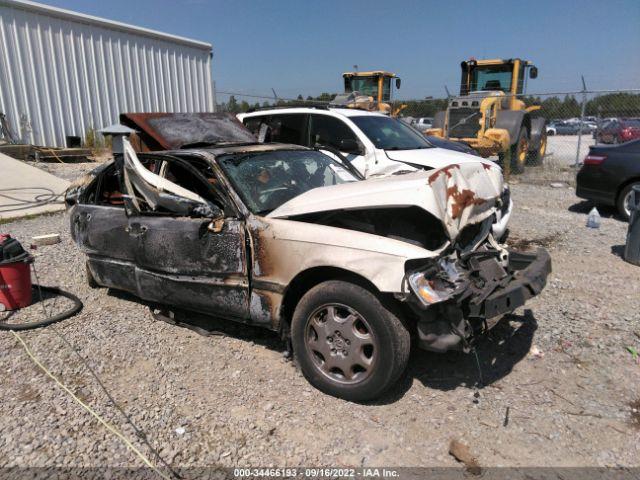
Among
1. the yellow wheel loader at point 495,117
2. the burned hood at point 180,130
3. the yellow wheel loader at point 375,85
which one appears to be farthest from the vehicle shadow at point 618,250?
the yellow wheel loader at point 375,85

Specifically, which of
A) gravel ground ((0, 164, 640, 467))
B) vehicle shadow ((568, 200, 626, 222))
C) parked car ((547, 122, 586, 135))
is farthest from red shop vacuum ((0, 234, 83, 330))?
parked car ((547, 122, 586, 135))

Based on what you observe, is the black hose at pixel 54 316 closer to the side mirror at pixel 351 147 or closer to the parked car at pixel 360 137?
the parked car at pixel 360 137

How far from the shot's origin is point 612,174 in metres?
7.93

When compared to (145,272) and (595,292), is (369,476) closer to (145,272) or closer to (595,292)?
(145,272)

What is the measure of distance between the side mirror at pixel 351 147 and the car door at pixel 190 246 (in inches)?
137

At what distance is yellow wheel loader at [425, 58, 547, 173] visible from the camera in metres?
12.5

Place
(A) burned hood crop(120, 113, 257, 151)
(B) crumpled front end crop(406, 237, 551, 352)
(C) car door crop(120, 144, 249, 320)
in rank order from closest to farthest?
1. (B) crumpled front end crop(406, 237, 551, 352)
2. (C) car door crop(120, 144, 249, 320)
3. (A) burned hood crop(120, 113, 257, 151)

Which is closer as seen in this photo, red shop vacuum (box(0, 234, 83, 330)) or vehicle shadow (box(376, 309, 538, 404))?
vehicle shadow (box(376, 309, 538, 404))

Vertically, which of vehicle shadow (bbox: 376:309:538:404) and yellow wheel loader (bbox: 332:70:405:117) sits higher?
yellow wheel loader (bbox: 332:70:405:117)

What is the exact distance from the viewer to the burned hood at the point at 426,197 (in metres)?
3.01

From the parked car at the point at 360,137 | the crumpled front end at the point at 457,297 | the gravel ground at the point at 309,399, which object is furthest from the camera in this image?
the parked car at the point at 360,137

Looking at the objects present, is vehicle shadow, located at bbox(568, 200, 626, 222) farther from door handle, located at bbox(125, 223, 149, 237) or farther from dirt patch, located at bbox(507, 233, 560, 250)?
door handle, located at bbox(125, 223, 149, 237)

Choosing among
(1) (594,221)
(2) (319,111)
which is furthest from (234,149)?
(1) (594,221)

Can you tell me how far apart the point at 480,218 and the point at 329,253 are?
3.96ft
